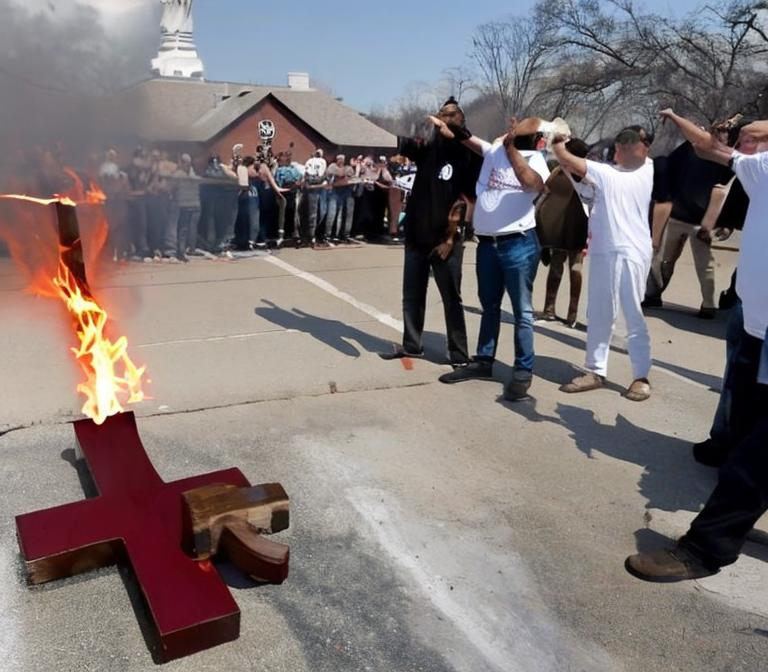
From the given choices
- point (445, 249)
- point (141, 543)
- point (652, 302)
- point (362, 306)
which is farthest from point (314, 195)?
point (141, 543)

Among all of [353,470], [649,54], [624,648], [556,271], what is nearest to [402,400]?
[353,470]

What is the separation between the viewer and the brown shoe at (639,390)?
17.0 feet

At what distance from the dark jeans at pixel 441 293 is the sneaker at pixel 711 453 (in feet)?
6.23

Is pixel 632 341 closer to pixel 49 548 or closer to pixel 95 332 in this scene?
pixel 95 332

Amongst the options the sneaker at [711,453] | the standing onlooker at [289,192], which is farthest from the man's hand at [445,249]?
the standing onlooker at [289,192]

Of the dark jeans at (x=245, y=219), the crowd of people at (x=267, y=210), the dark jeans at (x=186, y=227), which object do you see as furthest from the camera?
the dark jeans at (x=245, y=219)

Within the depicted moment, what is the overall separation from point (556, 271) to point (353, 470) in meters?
4.04

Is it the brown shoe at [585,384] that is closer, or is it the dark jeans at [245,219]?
the brown shoe at [585,384]

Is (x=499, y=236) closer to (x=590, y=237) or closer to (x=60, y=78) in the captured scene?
(x=590, y=237)

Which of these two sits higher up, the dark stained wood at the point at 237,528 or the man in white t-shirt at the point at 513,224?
the man in white t-shirt at the point at 513,224

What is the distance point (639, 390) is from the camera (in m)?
5.22

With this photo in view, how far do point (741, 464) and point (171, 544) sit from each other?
2318mm

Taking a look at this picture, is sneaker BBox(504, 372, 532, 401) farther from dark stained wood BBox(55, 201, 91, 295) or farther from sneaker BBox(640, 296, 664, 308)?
sneaker BBox(640, 296, 664, 308)

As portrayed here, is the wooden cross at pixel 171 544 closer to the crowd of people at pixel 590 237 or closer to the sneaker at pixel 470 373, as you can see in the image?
the crowd of people at pixel 590 237
